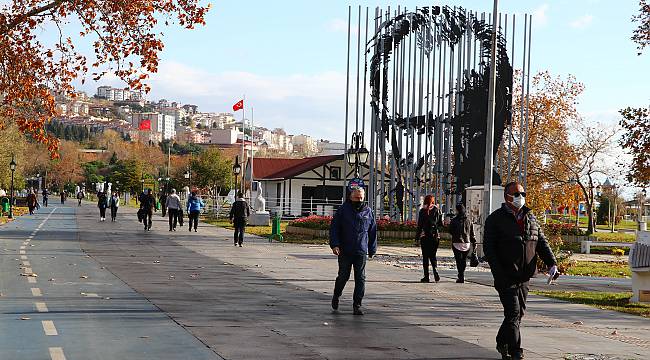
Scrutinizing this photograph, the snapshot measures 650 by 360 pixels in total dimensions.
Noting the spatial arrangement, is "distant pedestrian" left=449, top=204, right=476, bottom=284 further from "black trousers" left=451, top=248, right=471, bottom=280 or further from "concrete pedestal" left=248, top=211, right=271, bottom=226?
"concrete pedestal" left=248, top=211, right=271, bottom=226

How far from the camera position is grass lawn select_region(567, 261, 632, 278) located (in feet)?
74.6

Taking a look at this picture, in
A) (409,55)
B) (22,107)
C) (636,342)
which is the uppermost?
(409,55)

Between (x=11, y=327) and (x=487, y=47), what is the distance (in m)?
31.7

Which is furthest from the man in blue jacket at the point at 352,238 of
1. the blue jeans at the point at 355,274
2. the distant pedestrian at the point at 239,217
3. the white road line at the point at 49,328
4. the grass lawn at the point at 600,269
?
the distant pedestrian at the point at 239,217

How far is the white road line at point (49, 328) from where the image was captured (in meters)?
9.77

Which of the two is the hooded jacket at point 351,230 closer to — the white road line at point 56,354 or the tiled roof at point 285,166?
the white road line at point 56,354

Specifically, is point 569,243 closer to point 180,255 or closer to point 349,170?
point 180,255

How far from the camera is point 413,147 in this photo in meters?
41.3

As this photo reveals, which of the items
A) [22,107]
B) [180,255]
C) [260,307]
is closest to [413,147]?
[180,255]

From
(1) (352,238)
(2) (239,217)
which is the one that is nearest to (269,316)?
(1) (352,238)

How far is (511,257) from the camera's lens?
356 inches

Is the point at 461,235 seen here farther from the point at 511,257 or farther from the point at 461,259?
the point at 511,257

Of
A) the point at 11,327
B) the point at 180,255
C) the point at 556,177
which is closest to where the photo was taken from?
the point at 11,327

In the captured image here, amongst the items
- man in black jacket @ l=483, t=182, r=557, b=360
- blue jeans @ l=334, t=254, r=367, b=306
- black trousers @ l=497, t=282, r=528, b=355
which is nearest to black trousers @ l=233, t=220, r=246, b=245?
blue jeans @ l=334, t=254, r=367, b=306
